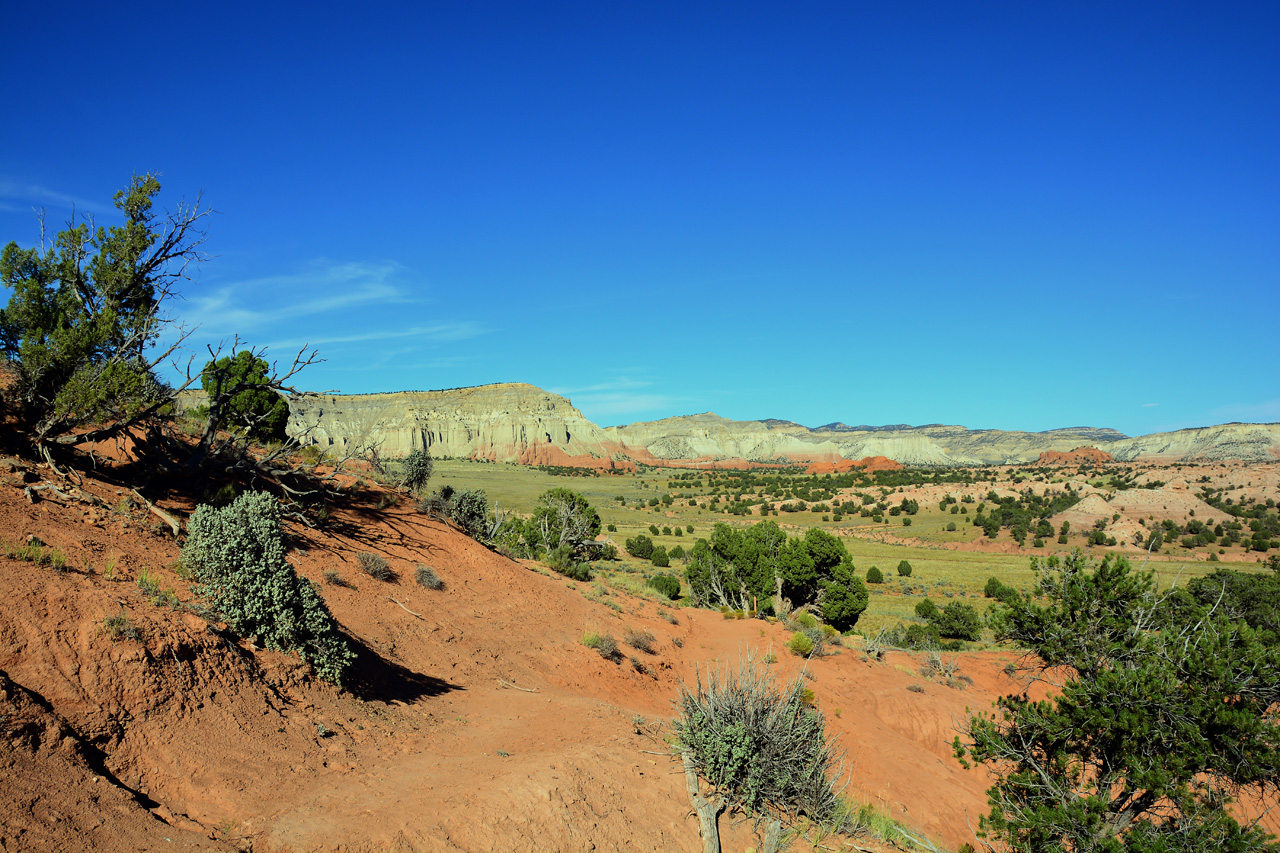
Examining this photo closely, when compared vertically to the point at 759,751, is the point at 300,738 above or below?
above

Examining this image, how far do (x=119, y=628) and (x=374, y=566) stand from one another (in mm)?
7617

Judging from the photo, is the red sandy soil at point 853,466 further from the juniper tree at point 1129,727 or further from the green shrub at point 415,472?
the juniper tree at point 1129,727

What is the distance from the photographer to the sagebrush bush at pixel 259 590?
27.2ft

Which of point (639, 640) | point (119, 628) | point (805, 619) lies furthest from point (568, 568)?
point (119, 628)

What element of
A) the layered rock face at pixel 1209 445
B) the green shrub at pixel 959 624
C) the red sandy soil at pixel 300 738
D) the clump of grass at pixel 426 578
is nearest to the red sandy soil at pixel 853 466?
the layered rock face at pixel 1209 445

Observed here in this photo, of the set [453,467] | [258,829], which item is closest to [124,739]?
[258,829]

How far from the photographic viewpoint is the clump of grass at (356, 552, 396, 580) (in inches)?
554

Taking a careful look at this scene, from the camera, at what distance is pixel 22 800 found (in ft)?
15.1

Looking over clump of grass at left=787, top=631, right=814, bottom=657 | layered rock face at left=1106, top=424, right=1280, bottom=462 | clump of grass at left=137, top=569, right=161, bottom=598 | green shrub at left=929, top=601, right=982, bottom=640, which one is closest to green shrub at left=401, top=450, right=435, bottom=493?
clump of grass at left=137, top=569, right=161, bottom=598

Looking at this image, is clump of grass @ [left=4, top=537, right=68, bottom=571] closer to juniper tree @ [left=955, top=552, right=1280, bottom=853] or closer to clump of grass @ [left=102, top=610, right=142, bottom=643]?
clump of grass @ [left=102, top=610, right=142, bottom=643]

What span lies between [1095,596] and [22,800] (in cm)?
1084

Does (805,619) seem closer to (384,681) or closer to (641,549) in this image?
(384,681)

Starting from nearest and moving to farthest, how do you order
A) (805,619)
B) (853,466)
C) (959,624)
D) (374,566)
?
(374,566) → (805,619) → (959,624) → (853,466)

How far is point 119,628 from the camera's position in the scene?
6.62 m
